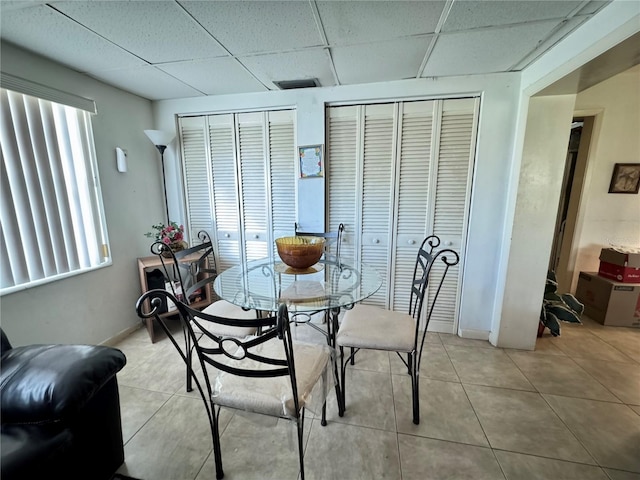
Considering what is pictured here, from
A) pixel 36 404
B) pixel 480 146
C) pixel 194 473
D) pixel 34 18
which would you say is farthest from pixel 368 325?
pixel 34 18

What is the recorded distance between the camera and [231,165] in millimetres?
2617

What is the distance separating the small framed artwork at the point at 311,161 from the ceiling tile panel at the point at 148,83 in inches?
44.0

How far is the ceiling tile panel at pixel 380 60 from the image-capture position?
1.63m

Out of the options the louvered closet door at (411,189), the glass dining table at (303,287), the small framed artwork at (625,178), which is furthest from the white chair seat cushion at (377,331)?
the small framed artwork at (625,178)

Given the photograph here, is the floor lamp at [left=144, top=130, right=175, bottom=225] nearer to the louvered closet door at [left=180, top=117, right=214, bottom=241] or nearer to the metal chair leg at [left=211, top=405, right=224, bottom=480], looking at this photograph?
the louvered closet door at [left=180, top=117, right=214, bottom=241]

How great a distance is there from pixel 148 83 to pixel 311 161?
1.48 meters

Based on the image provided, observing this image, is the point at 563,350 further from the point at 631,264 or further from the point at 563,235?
the point at 563,235

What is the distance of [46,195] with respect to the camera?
181 cm

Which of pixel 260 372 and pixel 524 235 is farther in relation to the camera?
pixel 524 235

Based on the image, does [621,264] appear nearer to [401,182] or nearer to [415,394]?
[401,182]

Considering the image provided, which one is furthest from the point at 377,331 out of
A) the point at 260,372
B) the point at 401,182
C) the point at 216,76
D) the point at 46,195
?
the point at 46,195

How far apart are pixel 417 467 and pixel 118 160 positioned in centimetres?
300

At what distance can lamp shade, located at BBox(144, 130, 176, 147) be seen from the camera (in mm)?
2346

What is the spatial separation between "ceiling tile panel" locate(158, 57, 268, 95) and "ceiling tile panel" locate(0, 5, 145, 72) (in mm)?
270
